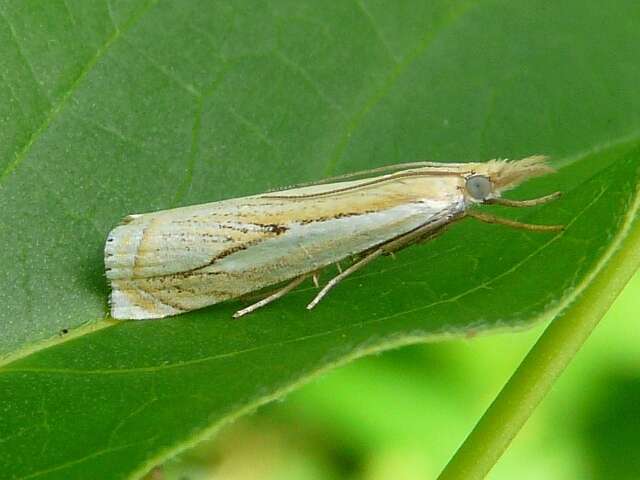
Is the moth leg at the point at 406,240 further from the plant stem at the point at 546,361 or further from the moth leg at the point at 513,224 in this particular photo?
the plant stem at the point at 546,361

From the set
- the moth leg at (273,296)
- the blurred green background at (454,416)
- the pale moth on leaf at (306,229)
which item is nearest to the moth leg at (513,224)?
the pale moth on leaf at (306,229)

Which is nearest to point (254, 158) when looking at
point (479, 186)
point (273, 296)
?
point (273, 296)

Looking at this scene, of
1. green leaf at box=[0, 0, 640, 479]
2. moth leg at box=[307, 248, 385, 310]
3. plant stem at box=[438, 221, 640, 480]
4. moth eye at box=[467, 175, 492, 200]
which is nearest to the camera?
green leaf at box=[0, 0, 640, 479]

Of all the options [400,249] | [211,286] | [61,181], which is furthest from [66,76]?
[400,249]

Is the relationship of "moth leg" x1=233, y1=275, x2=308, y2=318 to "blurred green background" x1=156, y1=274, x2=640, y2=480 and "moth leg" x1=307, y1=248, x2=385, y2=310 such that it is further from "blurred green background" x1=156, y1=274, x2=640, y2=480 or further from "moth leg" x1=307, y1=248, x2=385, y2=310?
"blurred green background" x1=156, y1=274, x2=640, y2=480

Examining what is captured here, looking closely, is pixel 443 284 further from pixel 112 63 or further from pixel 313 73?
pixel 112 63

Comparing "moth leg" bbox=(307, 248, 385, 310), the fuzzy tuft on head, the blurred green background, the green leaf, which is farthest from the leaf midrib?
the blurred green background
